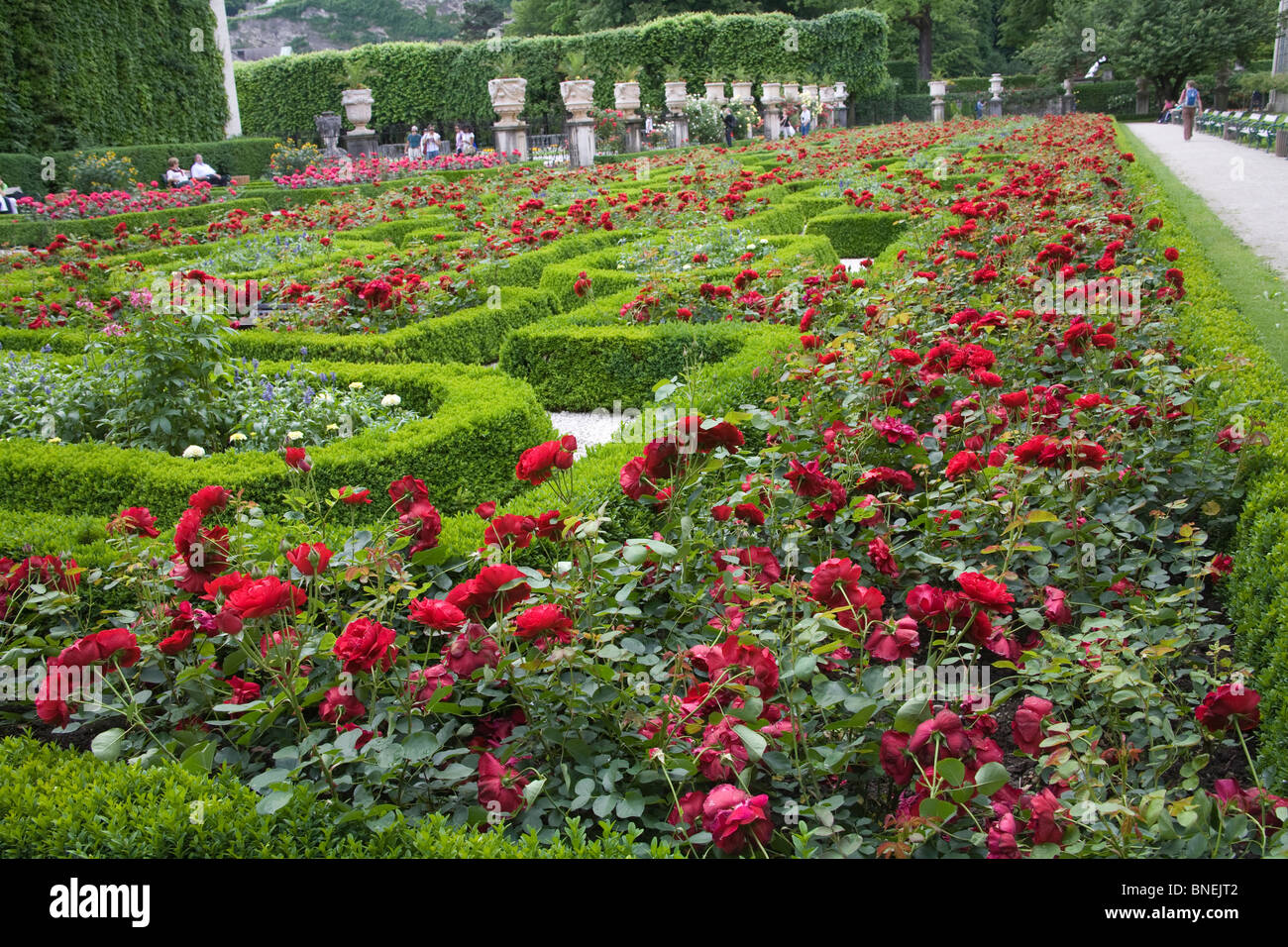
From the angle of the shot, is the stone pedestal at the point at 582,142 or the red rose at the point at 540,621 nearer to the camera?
the red rose at the point at 540,621

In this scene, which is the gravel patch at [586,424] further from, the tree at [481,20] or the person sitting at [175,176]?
the tree at [481,20]

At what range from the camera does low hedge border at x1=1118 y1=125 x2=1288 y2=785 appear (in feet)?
7.46

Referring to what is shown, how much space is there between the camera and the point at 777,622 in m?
2.53

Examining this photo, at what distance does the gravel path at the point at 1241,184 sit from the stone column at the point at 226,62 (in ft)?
78.3

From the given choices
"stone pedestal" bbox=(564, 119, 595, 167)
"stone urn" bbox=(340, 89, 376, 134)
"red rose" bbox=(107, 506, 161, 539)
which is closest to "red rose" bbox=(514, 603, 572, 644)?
"red rose" bbox=(107, 506, 161, 539)

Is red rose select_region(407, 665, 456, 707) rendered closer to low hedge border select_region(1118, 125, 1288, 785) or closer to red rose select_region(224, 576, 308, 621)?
red rose select_region(224, 576, 308, 621)

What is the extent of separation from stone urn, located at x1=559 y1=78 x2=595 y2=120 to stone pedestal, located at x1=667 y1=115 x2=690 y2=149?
4.64 m

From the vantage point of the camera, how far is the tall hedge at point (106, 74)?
19328 millimetres

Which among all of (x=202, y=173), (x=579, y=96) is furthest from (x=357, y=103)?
(x=202, y=173)

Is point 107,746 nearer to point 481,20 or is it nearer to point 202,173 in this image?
point 202,173

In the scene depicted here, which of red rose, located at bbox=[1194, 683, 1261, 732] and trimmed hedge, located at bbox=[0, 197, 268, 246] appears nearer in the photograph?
red rose, located at bbox=[1194, 683, 1261, 732]

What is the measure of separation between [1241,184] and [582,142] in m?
15.6

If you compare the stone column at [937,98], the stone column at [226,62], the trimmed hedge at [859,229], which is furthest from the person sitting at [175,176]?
the stone column at [937,98]
